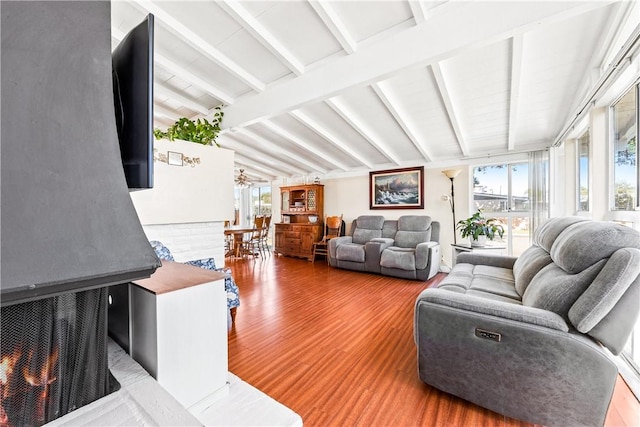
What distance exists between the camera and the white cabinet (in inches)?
32.0

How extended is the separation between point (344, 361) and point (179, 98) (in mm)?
3437

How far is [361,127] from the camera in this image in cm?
366

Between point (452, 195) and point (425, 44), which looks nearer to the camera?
point (425, 44)

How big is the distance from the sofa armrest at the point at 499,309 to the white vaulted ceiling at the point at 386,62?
1.68 metres

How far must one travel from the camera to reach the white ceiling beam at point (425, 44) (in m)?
1.56

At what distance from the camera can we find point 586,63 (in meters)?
2.14

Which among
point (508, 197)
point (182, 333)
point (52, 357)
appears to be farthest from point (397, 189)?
point (52, 357)

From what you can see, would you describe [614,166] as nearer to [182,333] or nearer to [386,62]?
[386,62]

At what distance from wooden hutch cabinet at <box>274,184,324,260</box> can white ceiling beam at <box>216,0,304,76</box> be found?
4018 mm

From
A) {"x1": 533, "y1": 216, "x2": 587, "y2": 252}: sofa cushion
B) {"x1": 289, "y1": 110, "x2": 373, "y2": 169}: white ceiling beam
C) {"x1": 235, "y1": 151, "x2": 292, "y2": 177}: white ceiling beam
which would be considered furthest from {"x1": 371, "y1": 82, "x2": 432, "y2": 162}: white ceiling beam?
{"x1": 235, "y1": 151, "x2": 292, "y2": 177}: white ceiling beam

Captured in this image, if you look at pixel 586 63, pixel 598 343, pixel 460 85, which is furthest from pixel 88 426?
pixel 586 63

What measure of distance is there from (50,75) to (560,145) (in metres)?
5.06

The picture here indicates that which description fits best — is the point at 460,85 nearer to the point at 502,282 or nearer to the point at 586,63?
the point at 586,63

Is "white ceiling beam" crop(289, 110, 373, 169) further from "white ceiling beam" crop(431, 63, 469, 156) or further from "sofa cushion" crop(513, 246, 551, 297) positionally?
"sofa cushion" crop(513, 246, 551, 297)
